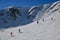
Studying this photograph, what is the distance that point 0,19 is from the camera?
4855 inches

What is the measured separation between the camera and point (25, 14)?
134 m

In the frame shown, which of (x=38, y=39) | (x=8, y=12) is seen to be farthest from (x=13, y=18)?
(x=38, y=39)

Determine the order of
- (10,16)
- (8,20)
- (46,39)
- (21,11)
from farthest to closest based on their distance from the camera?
(21,11)
(10,16)
(8,20)
(46,39)

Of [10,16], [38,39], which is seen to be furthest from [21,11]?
[38,39]

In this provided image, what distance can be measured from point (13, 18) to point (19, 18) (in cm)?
497

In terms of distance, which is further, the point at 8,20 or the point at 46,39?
the point at 8,20

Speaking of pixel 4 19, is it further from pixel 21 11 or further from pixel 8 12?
pixel 21 11

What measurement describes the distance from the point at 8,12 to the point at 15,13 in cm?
739

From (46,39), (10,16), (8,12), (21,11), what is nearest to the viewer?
(46,39)

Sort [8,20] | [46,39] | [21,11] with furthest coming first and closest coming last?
1. [21,11]
2. [8,20]
3. [46,39]

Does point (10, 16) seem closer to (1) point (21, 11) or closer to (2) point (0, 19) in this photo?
(2) point (0, 19)

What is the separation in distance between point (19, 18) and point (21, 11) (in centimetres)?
2055

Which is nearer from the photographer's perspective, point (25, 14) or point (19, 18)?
point (19, 18)

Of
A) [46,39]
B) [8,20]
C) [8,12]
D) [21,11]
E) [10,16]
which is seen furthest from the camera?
[21,11]
